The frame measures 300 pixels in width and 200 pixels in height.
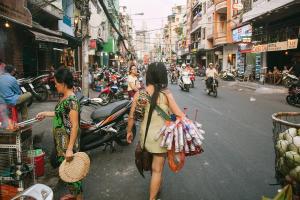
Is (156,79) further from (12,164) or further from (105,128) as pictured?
(105,128)

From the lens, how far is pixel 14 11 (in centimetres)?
697

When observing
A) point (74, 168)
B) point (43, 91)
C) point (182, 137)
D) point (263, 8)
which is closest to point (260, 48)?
point (263, 8)

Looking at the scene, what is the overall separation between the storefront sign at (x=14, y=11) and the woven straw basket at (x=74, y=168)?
3.62m

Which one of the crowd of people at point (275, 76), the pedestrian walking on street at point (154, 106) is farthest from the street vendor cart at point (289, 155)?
the crowd of people at point (275, 76)

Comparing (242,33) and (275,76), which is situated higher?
(242,33)

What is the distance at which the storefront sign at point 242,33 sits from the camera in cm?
3201

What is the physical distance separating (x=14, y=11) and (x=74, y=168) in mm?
4135

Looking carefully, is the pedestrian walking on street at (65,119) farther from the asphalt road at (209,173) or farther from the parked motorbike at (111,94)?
the parked motorbike at (111,94)

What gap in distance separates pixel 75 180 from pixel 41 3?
1496cm

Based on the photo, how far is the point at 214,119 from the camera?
11.6 meters

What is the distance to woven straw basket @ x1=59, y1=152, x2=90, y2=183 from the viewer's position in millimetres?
4027

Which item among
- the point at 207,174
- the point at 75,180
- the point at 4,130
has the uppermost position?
the point at 4,130

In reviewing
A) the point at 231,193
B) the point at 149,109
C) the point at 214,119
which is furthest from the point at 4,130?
the point at 214,119

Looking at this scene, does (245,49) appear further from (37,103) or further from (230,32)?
(37,103)
